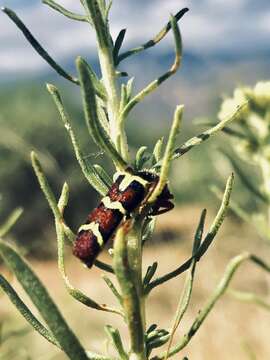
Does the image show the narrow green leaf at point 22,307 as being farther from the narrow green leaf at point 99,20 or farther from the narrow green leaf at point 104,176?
the narrow green leaf at point 99,20

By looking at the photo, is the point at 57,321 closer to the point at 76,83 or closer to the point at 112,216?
the point at 112,216

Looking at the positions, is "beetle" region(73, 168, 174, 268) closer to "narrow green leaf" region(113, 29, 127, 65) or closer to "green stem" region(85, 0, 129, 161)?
"green stem" region(85, 0, 129, 161)

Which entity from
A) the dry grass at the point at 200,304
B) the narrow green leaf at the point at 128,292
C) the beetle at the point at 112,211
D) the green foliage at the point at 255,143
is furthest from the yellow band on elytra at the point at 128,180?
the dry grass at the point at 200,304

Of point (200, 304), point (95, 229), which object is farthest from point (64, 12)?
point (200, 304)

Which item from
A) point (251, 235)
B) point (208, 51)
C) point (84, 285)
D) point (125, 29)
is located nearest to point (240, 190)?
point (251, 235)

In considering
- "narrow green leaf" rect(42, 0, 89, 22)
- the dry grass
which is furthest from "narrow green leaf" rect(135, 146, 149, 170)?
the dry grass

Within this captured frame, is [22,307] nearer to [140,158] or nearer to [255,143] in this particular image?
[140,158]

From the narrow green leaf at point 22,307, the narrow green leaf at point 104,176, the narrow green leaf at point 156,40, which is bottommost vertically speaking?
the narrow green leaf at point 22,307
